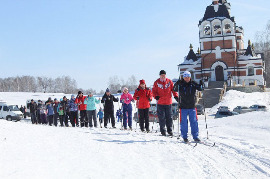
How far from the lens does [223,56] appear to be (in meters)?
49.4

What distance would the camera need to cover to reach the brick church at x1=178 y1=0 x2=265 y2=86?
49.0 metres

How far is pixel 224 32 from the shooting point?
4947 centimetres

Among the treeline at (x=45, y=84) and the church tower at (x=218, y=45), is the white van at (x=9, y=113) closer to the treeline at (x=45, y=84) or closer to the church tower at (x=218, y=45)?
the church tower at (x=218, y=45)

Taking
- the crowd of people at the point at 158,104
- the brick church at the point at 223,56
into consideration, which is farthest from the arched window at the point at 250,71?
the crowd of people at the point at 158,104

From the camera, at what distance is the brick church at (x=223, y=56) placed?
4900cm

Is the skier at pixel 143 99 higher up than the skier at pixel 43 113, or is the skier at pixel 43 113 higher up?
the skier at pixel 143 99

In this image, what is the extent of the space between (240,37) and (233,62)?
29.1 ft

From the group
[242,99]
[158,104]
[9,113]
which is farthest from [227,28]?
[158,104]

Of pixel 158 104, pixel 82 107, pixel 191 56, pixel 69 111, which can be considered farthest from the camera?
pixel 191 56

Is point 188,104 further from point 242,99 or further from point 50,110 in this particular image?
point 242,99

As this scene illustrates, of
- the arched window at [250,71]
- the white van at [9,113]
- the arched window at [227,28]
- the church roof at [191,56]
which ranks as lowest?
the white van at [9,113]

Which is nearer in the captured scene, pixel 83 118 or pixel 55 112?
pixel 83 118

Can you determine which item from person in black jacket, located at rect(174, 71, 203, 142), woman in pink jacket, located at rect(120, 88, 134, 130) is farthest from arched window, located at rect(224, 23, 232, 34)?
person in black jacket, located at rect(174, 71, 203, 142)

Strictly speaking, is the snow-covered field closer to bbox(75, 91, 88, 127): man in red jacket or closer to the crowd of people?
the crowd of people
